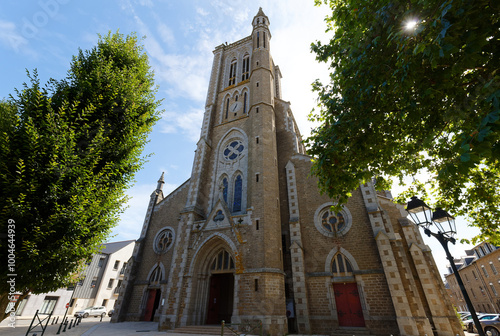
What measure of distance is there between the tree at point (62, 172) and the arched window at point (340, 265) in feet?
40.8

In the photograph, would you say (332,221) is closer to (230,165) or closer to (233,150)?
(230,165)

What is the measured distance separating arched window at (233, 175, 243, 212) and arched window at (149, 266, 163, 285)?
812 centimetres

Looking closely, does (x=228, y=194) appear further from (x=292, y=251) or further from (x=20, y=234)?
(x=20, y=234)

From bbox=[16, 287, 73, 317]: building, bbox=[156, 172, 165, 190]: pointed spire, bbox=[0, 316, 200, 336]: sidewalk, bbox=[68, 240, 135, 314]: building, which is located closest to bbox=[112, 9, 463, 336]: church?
bbox=[0, 316, 200, 336]: sidewalk

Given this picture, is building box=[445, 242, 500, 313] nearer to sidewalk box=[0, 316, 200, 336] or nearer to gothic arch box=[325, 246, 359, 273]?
gothic arch box=[325, 246, 359, 273]

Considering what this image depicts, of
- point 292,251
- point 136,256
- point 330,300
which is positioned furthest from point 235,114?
point 330,300

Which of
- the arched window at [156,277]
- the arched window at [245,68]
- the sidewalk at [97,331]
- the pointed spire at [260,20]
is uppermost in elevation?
the pointed spire at [260,20]

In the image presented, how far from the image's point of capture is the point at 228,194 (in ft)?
60.0

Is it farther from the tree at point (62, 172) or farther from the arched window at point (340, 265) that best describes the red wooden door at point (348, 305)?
the tree at point (62, 172)

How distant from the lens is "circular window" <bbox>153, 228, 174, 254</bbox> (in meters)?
18.9

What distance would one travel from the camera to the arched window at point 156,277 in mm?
17750

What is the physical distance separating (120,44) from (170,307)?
1496 cm

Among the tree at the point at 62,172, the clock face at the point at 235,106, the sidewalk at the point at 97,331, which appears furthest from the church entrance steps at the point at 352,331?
the clock face at the point at 235,106

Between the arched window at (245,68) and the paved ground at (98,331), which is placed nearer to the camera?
the paved ground at (98,331)
